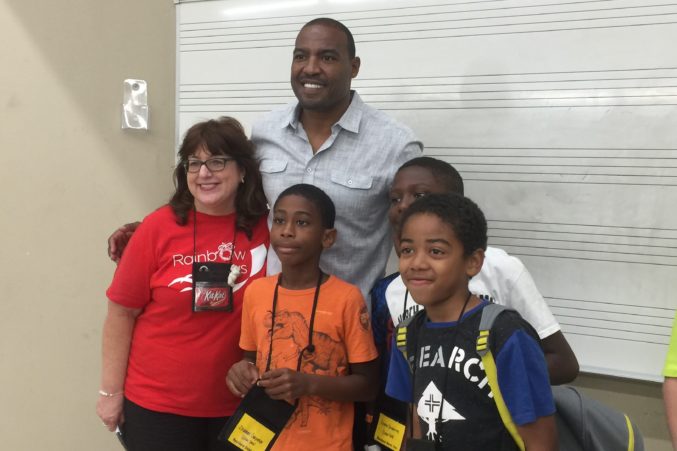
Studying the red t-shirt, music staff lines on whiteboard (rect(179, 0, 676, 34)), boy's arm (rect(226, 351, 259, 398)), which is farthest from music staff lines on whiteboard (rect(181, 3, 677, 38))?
boy's arm (rect(226, 351, 259, 398))

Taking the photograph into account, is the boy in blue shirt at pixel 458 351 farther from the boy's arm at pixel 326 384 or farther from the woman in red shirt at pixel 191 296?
the woman in red shirt at pixel 191 296

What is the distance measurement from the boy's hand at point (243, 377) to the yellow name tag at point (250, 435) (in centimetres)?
8

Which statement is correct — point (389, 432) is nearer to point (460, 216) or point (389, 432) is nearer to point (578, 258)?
point (460, 216)

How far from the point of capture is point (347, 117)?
1.96m

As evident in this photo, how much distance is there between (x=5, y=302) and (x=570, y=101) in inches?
111

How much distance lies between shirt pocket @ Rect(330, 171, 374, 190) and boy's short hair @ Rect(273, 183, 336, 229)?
4.4 inches

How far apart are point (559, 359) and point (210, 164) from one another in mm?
1211

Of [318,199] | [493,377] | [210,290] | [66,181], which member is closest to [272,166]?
[318,199]

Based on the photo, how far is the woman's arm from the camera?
1993 mm

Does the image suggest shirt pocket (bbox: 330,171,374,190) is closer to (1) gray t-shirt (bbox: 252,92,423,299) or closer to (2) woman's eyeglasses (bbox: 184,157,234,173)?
(1) gray t-shirt (bbox: 252,92,423,299)

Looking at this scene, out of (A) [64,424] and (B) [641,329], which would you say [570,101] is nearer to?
(B) [641,329]

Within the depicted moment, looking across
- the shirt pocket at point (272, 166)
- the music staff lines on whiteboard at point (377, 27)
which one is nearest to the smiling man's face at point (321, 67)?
the shirt pocket at point (272, 166)

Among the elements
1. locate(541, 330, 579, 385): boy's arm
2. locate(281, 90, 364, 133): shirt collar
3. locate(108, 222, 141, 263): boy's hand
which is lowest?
locate(541, 330, 579, 385): boy's arm

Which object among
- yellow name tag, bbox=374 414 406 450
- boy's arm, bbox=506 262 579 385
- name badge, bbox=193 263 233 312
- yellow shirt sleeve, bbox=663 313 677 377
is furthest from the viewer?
name badge, bbox=193 263 233 312
